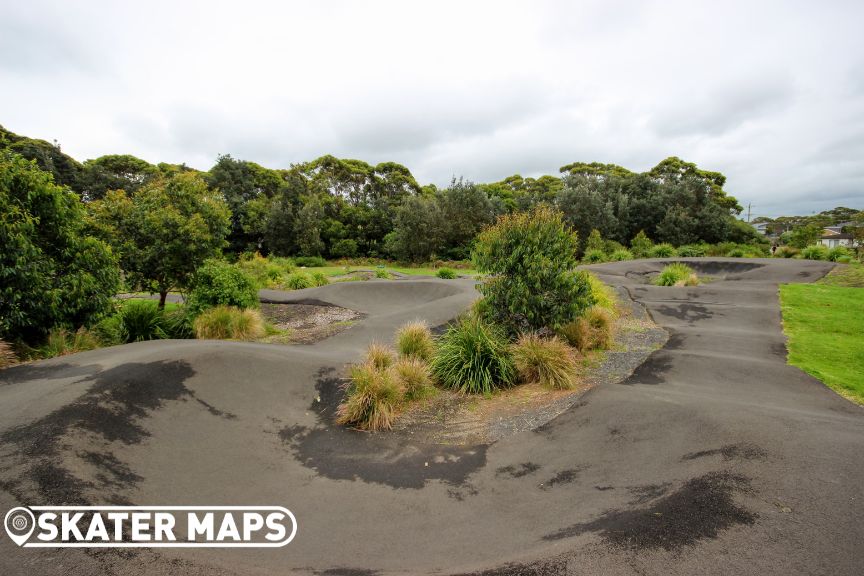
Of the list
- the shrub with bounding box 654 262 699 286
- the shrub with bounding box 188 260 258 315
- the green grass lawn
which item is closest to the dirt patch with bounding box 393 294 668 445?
the green grass lawn

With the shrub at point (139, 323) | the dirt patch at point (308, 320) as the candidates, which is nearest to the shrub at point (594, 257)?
the dirt patch at point (308, 320)

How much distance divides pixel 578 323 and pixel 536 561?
6.69m

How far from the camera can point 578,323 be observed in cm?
912

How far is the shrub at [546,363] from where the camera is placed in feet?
23.4

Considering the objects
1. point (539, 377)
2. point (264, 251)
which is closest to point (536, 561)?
point (539, 377)

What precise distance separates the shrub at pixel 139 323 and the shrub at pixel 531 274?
8328 millimetres

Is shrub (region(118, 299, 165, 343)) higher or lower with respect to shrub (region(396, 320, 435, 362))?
higher

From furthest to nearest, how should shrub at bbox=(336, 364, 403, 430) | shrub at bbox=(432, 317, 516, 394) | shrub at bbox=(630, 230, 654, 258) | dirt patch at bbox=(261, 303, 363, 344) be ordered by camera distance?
shrub at bbox=(630, 230, 654, 258)
dirt patch at bbox=(261, 303, 363, 344)
shrub at bbox=(432, 317, 516, 394)
shrub at bbox=(336, 364, 403, 430)

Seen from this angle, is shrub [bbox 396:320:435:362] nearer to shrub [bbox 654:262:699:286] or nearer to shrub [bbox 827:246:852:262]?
shrub [bbox 654:262:699:286]

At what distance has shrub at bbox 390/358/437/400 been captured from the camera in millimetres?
7071

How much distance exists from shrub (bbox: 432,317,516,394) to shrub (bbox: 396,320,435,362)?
1.02ft

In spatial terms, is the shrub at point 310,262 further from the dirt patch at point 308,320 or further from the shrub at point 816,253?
the shrub at point 816,253

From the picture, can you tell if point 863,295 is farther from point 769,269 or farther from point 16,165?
point 16,165

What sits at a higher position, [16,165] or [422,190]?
[422,190]
